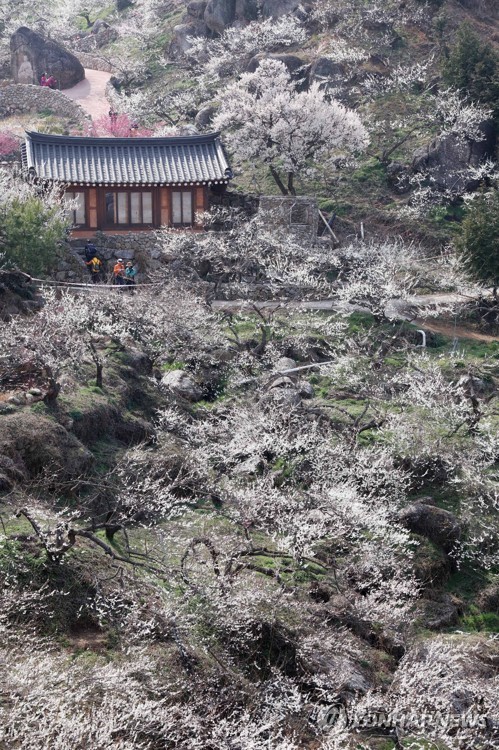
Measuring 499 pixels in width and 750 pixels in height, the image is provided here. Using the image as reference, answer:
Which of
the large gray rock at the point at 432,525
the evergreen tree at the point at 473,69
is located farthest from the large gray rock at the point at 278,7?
the large gray rock at the point at 432,525

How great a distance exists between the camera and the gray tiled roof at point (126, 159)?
38.0m

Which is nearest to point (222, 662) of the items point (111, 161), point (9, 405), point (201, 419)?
point (9, 405)

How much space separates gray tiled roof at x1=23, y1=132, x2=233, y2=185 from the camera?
38031mm

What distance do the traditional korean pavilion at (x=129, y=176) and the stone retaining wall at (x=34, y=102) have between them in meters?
16.5

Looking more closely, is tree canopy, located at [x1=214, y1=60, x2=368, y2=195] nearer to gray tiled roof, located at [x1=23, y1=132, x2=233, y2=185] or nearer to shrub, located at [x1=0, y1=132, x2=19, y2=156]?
gray tiled roof, located at [x1=23, y1=132, x2=233, y2=185]

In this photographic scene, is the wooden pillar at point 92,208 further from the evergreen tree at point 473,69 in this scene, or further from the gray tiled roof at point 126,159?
the evergreen tree at point 473,69

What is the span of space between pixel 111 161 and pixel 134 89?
70.1ft

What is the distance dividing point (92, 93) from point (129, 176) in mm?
23733

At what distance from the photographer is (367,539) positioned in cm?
2183

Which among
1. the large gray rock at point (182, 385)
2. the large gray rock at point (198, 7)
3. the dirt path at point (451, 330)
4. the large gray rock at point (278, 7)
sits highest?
the large gray rock at point (278, 7)

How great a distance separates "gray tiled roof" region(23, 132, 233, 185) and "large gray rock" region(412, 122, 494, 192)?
10484 mm

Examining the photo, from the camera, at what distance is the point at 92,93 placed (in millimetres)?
59656

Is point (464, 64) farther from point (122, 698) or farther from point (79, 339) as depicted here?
point (122, 698)

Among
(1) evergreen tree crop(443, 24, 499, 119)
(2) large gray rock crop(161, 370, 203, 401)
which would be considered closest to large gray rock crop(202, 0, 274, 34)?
(1) evergreen tree crop(443, 24, 499, 119)
